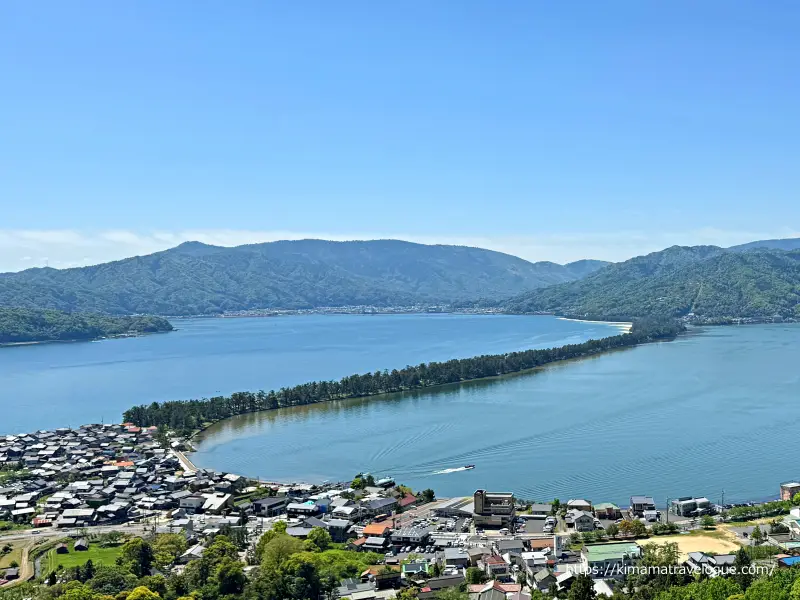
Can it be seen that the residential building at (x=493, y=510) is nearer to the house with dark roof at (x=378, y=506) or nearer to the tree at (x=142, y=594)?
the house with dark roof at (x=378, y=506)

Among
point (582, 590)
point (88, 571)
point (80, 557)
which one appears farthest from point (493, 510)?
point (80, 557)

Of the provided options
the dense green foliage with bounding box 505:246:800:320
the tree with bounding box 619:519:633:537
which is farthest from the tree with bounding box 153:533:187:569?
the dense green foliage with bounding box 505:246:800:320

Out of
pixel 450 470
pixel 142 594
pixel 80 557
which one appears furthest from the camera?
pixel 450 470

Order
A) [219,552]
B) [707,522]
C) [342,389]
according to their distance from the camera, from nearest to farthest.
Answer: [219,552] → [707,522] → [342,389]

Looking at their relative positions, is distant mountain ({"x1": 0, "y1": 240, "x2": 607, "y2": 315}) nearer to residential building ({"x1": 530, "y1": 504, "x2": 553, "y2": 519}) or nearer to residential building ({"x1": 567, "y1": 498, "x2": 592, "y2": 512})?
residential building ({"x1": 530, "y1": 504, "x2": 553, "y2": 519})

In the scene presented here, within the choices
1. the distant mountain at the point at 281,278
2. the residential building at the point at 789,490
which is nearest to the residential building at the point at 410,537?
the residential building at the point at 789,490

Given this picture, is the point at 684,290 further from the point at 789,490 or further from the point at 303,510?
the point at 303,510

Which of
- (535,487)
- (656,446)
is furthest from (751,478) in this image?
(535,487)
